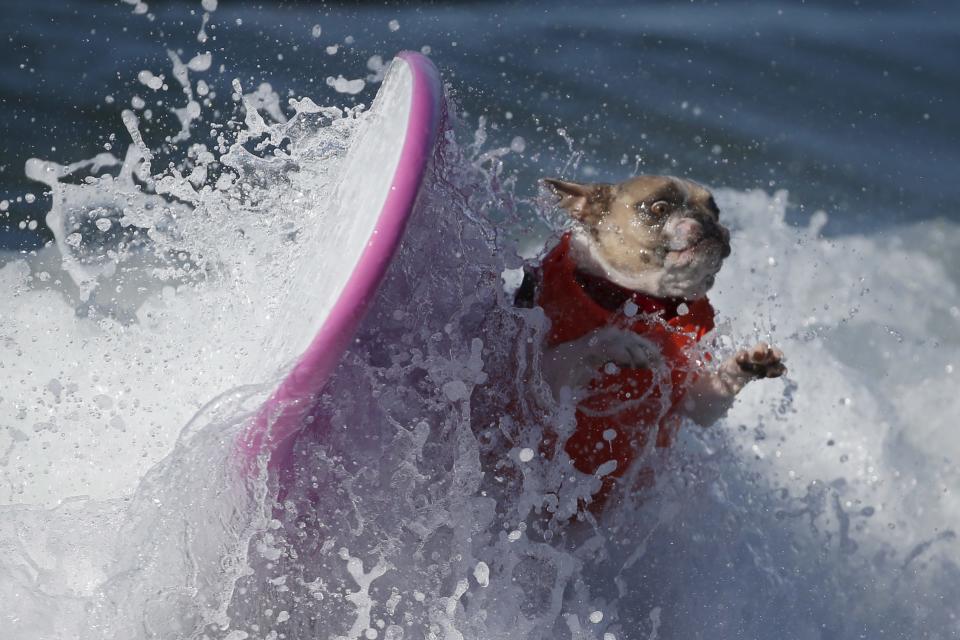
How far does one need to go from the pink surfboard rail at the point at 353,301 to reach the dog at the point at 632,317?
1.77ft

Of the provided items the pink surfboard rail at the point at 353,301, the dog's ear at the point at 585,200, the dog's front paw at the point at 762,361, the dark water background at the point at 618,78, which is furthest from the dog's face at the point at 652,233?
the dark water background at the point at 618,78

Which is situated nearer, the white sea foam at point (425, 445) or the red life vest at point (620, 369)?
the white sea foam at point (425, 445)

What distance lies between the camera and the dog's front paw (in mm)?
2258

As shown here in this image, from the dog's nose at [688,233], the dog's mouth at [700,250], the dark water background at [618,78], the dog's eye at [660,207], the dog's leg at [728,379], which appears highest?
the dog's eye at [660,207]

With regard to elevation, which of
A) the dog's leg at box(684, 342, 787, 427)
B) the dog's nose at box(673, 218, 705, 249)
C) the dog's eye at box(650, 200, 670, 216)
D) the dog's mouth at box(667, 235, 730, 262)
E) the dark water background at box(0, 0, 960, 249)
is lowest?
the dark water background at box(0, 0, 960, 249)

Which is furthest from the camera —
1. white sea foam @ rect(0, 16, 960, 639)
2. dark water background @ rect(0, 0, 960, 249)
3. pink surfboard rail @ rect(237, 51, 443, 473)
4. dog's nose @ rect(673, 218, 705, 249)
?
dark water background @ rect(0, 0, 960, 249)

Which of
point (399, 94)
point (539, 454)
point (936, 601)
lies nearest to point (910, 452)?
point (936, 601)

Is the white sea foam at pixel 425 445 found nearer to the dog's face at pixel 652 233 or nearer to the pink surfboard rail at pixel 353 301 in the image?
the pink surfboard rail at pixel 353 301

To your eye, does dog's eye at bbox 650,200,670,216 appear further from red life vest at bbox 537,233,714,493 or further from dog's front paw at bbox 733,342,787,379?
dog's front paw at bbox 733,342,787,379

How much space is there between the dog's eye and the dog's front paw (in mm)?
340

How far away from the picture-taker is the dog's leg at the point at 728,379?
7.41ft

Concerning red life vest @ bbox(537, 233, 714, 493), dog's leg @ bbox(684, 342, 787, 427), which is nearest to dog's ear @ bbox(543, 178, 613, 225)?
red life vest @ bbox(537, 233, 714, 493)

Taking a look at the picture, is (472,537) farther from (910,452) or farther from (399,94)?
(910,452)

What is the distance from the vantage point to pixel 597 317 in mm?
2369
